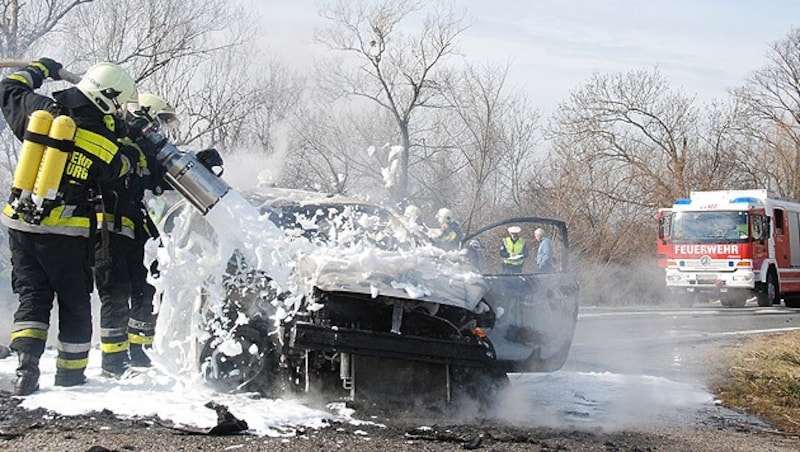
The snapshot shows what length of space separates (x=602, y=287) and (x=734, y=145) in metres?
16.2

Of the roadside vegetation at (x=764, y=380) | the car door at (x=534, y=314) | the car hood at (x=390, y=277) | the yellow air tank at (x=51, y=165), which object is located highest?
the yellow air tank at (x=51, y=165)

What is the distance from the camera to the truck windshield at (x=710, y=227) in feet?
66.7

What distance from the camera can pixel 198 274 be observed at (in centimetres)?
531

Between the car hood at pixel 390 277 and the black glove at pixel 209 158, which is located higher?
the black glove at pixel 209 158

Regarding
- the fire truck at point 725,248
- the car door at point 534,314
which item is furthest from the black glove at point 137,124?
the fire truck at point 725,248

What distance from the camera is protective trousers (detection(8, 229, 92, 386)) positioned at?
5.47m

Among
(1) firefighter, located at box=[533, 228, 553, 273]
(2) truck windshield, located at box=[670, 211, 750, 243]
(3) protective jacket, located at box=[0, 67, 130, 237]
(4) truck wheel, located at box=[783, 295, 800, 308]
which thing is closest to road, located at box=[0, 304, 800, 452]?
(3) protective jacket, located at box=[0, 67, 130, 237]

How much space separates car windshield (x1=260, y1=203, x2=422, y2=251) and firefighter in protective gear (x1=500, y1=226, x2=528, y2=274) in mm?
8224

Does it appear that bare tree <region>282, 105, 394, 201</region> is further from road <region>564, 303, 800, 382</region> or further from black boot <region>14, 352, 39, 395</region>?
black boot <region>14, 352, 39, 395</region>

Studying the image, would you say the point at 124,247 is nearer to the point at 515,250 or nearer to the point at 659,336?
the point at 659,336

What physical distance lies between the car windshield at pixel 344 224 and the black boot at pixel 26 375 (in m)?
1.76

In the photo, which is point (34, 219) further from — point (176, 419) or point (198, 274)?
point (176, 419)

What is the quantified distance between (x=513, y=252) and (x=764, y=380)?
7534 millimetres

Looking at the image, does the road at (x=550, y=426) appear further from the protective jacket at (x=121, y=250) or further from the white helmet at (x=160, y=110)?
the white helmet at (x=160, y=110)
